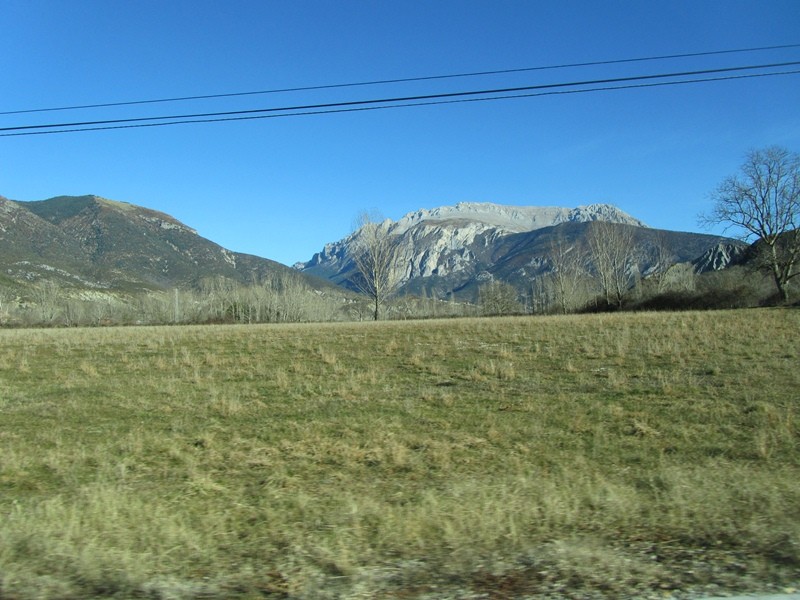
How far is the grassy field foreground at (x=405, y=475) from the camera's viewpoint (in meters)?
4.52

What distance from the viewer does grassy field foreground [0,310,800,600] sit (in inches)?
178

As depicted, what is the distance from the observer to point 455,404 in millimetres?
13625

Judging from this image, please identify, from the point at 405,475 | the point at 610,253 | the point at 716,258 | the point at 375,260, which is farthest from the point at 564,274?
the point at 716,258

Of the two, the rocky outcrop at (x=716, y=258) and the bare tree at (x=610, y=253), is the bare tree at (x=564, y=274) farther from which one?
the rocky outcrop at (x=716, y=258)

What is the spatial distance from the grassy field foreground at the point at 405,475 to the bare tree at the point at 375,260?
43.0m

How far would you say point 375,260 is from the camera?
63.4m

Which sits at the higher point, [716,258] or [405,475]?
[716,258]

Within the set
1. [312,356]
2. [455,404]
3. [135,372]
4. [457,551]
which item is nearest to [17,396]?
[135,372]

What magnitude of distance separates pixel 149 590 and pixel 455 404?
391 inches

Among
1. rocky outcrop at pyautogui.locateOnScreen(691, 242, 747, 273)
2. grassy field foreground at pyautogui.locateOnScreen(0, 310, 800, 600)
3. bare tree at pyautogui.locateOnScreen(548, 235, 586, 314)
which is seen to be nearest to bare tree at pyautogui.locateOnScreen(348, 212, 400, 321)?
bare tree at pyautogui.locateOnScreen(548, 235, 586, 314)

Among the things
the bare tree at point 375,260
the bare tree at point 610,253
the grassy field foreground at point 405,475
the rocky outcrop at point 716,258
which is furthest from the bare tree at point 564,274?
the rocky outcrop at point 716,258

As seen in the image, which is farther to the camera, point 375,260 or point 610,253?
point 610,253

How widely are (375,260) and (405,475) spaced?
2181 inches

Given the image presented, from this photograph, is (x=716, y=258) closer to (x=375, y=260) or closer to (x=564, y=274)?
(x=564, y=274)
